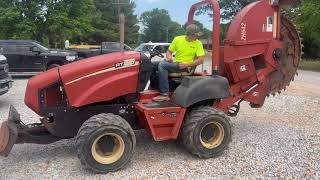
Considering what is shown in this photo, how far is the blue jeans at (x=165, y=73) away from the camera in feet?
24.3

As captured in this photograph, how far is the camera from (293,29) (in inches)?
336

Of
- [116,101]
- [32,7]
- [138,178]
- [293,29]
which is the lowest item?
[138,178]

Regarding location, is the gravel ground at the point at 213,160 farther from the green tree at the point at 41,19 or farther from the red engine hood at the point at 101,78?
the green tree at the point at 41,19

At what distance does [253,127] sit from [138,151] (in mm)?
2719

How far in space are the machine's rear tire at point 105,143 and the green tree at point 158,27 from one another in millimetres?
84155

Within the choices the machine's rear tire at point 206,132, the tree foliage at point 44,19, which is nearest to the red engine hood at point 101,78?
the machine's rear tire at point 206,132

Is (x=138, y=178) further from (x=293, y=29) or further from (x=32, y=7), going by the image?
(x=32, y=7)

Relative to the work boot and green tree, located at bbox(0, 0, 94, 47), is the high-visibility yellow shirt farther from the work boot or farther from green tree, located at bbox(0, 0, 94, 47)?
green tree, located at bbox(0, 0, 94, 47)

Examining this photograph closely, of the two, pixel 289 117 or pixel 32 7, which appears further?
pixel 32 7

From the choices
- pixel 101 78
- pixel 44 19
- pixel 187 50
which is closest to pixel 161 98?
pixel 187 50

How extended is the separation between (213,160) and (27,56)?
15.3m

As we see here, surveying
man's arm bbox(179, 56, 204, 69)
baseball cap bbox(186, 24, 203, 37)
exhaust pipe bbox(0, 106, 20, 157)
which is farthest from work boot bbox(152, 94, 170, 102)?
exhaust pipe bbox(0, 106, 20, 157)

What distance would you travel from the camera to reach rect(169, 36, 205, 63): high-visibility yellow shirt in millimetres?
7594

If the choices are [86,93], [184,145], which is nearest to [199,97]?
[184,145]
